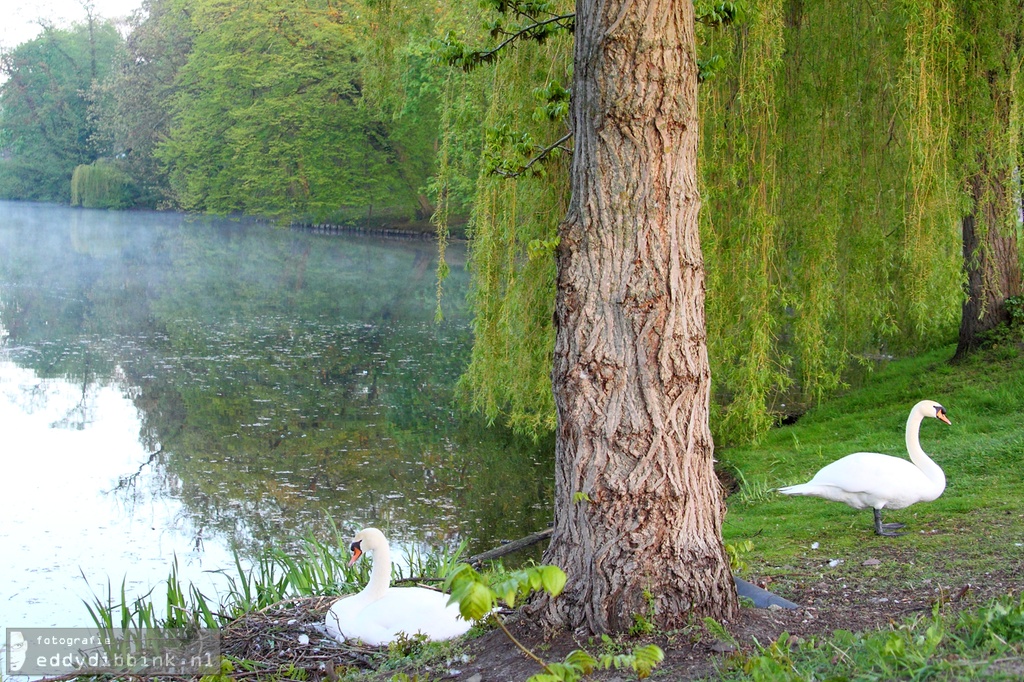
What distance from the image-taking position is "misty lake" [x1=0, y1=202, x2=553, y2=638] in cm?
866

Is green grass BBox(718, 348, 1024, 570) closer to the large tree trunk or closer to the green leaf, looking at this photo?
the large tree trunk

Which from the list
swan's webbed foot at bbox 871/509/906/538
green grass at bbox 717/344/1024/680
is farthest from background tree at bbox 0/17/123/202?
swan's webbed foot at bbox 871/509/906/538

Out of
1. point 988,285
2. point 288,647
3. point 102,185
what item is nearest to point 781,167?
point 988,285

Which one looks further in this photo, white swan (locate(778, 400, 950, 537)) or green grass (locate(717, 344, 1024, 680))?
white swan (locate(778, 400, 950, 537))

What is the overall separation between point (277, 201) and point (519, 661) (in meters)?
42.2

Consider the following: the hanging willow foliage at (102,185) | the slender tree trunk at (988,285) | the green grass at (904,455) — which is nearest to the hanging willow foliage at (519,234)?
the green grass at (904,455)

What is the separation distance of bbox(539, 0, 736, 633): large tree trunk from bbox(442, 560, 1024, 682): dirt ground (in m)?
0.12

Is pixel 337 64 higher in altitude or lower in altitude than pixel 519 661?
higher

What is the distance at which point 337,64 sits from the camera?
4053 centimetres

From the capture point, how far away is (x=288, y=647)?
4.94 m

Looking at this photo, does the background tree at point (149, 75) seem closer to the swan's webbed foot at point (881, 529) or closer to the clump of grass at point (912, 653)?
the swan's webbed foot at point (881, 529)

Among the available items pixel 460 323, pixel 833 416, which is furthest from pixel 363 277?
pixel 833 416

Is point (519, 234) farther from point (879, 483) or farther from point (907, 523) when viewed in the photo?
point (907, 523)

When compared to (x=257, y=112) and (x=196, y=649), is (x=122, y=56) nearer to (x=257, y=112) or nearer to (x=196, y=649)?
(x=257, y=112)
